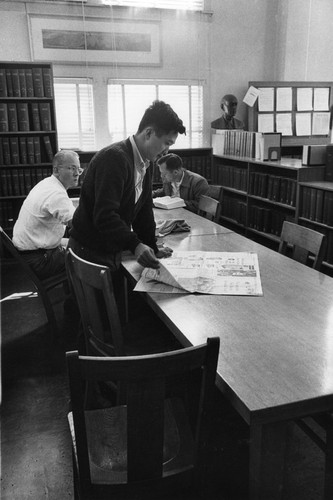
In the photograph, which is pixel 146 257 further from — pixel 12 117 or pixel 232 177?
pixel 232 177

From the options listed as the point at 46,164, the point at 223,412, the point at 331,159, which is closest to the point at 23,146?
the point at 46,164

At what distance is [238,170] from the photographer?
514cm

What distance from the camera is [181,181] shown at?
415 centimetres

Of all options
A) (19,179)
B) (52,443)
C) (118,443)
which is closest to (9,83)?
(19,179)

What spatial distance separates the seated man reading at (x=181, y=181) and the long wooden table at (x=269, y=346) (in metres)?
2.08

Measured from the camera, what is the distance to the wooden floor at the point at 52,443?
5.81 ft

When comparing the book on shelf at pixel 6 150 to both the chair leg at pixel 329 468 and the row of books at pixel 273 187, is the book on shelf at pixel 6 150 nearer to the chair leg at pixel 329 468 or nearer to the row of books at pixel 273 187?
the row of books at pixel 273 187

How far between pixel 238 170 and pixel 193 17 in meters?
1.88

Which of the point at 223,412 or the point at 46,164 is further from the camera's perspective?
the point at 46,164

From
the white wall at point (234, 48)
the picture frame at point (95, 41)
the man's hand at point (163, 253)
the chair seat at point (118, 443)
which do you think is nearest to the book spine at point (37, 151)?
the white wall at point (234, 48)

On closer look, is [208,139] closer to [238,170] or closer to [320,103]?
[238,170]

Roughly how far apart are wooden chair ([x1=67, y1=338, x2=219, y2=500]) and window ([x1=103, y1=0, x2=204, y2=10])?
4874 mm

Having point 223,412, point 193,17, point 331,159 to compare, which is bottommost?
point 223,412

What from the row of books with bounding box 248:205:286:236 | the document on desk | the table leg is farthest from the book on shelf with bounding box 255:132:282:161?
the table leg
